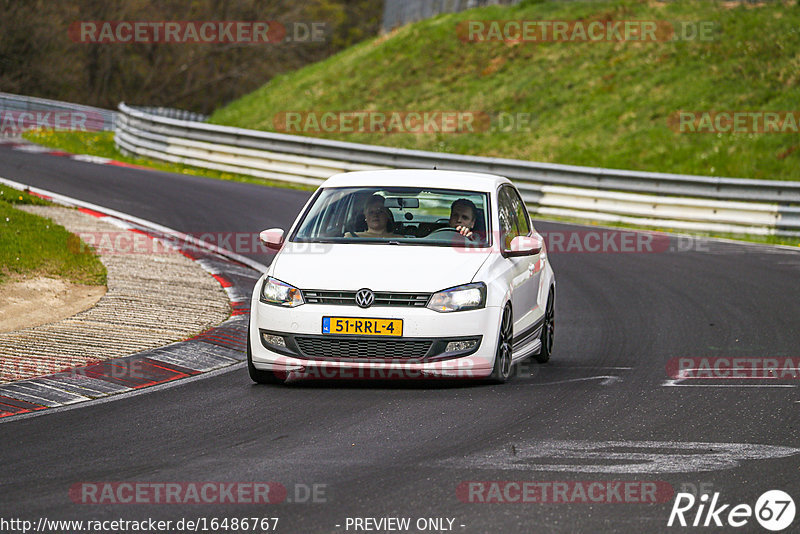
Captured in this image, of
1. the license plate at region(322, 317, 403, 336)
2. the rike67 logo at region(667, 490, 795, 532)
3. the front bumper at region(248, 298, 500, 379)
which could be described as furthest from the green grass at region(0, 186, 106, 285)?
the rike67 logo at region(667, 490, 795, 532)

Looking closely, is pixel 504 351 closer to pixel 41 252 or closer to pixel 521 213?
pixel 521 213

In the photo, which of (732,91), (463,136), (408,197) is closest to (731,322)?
(408,197)

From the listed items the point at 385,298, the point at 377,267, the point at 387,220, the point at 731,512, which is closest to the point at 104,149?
the point at 387,220

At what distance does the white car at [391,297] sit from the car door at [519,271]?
0.02 m

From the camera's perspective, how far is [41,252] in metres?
13.3

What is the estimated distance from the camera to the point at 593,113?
99.9ft

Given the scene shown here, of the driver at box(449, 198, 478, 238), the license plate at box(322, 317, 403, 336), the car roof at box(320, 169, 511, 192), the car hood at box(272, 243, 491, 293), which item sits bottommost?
the license plate at box(322, 317, 403, 336)

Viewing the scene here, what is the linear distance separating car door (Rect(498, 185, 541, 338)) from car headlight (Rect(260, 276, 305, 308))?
1.70 meters

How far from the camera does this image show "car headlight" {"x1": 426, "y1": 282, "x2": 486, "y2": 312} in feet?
27.8

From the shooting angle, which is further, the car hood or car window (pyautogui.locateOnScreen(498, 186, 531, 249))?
car window (pyautogui.locateOnScreen(498, 186, 531, 249))

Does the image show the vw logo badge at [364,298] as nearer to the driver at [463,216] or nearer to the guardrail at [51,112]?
the driver at [463,216]

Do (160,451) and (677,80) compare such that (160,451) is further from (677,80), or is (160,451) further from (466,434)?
(677,80)

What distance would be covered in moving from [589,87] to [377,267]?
24.6 meters

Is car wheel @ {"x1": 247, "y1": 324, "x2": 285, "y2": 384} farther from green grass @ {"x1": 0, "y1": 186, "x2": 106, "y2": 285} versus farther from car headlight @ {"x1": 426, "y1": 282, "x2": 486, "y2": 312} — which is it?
green grass @ {"x1": 0, "y1": 186, "x2": 106, "y2": 285}
